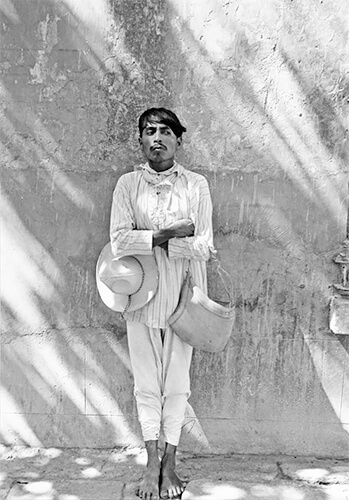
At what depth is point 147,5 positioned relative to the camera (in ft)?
12.1

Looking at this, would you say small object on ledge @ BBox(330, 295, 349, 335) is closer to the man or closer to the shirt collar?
the man

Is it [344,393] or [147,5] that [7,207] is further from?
Answer: [344,393]

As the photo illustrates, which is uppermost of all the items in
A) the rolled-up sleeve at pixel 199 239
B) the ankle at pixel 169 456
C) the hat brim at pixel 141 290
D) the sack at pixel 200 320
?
the rolled-up sleeve at pixel 199 239

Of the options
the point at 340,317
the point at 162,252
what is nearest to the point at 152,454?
the point at 162,252

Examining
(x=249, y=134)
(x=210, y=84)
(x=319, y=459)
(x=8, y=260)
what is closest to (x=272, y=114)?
→ (x=249, y=134)

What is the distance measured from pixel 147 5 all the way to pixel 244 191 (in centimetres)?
128

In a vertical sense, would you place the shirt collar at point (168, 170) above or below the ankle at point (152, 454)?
above

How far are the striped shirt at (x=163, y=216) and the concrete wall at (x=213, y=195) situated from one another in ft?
1.18

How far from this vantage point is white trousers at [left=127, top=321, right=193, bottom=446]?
11.4ft

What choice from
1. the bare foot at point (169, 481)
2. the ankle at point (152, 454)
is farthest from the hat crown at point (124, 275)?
the bare foot at point (169, 481)

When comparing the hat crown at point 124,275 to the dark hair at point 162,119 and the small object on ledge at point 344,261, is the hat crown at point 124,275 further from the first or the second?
the small object on ledge at point 344,261

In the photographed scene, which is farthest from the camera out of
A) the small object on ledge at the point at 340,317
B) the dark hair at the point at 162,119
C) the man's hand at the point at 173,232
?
the small object on ledge at the point at 340,317

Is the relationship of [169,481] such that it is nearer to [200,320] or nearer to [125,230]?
[200,320]

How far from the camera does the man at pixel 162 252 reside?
3328 mm
